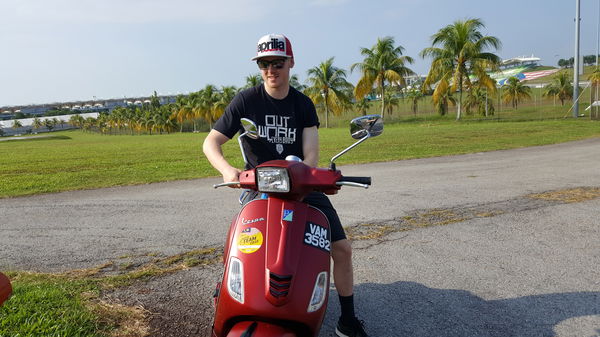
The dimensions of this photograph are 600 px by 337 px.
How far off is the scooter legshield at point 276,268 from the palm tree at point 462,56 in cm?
3489

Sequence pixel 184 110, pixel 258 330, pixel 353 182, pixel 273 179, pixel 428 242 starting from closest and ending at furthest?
1. pixel 258 330
2. pixel 273 179
3. pixel 353 182
4. pixel 428 242
5. pixel 184 110

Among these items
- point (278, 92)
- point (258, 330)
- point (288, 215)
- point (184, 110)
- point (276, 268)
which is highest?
point (184, 110)

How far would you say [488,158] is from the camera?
12266mm

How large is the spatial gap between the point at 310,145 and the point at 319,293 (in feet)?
3.59

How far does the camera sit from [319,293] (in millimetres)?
2229

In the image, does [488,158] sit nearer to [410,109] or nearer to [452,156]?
[452,156]

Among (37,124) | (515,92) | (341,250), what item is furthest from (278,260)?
(37,124)

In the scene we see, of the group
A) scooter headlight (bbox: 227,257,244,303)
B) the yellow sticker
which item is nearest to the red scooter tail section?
scooter headlight (bbox: 227,257,244,303)

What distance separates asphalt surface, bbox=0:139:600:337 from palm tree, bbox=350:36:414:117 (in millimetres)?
33631

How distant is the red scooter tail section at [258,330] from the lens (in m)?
2.01

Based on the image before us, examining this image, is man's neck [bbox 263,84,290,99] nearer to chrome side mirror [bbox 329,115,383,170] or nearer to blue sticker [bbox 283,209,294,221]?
chrome side mirror [bbox 329,115,383,170]

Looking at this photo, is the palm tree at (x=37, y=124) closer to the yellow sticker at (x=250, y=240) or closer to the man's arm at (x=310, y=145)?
the man's arm at (x=310, y=145)

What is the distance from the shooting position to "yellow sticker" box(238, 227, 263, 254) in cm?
221

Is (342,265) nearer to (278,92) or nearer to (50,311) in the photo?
(278,92)
